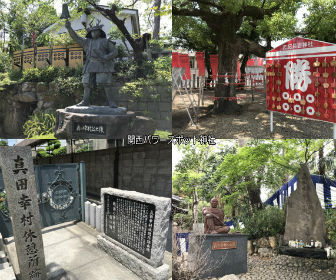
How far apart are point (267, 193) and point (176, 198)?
3414 millimetres

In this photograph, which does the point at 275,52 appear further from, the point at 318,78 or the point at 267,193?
the point at 267,193

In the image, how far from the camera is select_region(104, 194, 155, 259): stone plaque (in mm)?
4320

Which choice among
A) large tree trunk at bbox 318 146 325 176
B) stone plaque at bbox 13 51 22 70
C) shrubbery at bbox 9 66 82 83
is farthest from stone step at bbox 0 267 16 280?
large tree trunk at bbox 318 146 325 176

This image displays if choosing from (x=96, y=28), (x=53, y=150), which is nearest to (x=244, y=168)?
(x=96, y=28)

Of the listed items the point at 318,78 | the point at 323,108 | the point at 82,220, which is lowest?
the point at 82,220

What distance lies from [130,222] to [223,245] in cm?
250

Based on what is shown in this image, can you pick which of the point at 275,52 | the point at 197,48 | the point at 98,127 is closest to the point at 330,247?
the point at 275,52

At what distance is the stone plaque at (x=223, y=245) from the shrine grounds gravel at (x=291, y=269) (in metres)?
0.85

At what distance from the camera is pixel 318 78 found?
529 centimetres

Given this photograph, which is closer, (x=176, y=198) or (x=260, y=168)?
(x=260, y=168)

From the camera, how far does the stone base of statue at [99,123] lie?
5.57m

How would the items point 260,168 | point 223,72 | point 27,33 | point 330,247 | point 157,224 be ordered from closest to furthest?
point 157,224 < point 27,33 < point 330,247 < point 223,72 < point 260,168

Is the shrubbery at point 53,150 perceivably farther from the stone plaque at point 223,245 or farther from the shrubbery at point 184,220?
the stone plaque at point 223,245

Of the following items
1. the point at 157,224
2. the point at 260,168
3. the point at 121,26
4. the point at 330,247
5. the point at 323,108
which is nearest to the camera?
the point at 157,224
